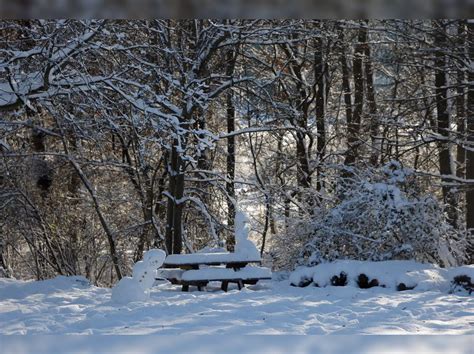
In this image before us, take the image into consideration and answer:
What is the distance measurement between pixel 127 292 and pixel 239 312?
1574 millimetres

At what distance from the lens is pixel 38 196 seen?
13430 mm

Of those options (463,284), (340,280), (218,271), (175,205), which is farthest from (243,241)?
(175,205)

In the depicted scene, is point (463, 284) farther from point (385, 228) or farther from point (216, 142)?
point (216, 142)

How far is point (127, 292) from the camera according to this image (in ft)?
25.7

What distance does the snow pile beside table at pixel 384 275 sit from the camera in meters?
8.52

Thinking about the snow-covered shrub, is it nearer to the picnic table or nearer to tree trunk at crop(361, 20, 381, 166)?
the picnic table

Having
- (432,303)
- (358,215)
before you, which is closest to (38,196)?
(358,215)

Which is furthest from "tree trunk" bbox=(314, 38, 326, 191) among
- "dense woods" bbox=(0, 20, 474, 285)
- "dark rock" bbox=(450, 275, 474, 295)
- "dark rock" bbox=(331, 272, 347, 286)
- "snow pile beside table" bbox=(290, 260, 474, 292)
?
"dark rock" bbox=(450, 275, 474, 295)

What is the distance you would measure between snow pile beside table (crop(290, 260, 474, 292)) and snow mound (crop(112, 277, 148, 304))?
244cm

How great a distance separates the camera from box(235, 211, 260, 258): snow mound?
9.34 m

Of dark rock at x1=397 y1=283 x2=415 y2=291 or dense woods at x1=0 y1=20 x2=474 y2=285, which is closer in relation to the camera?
dark rock at x1=397 y1=283 x2=415 y2=291

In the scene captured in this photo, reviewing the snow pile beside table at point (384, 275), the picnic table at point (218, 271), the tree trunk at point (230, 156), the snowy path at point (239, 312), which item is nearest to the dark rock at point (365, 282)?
the snow pile beside table at point (384, 275)
